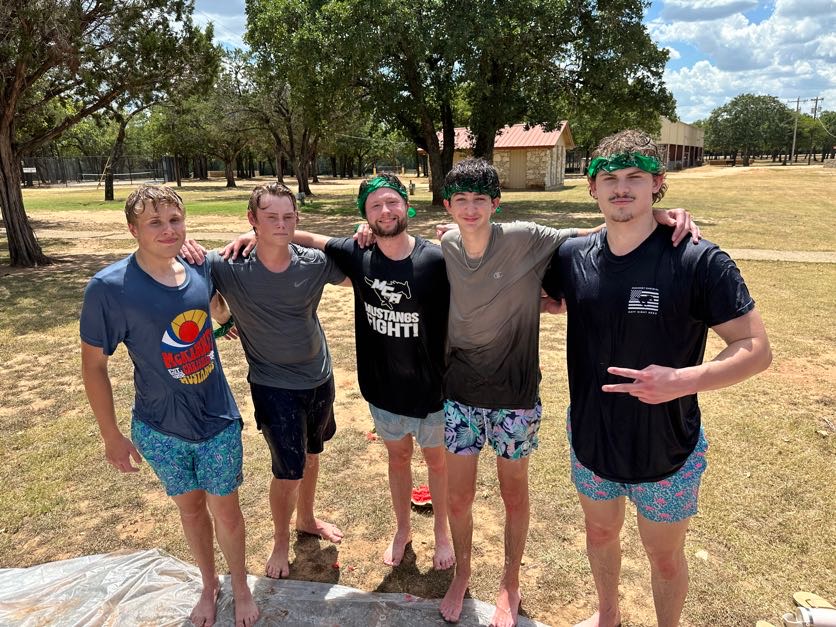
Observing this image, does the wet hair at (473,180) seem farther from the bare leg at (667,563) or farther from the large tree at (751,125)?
the large tree at (751,125)

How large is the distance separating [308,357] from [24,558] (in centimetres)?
218

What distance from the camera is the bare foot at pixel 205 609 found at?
9.00 feet

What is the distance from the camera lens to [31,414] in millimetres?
5207

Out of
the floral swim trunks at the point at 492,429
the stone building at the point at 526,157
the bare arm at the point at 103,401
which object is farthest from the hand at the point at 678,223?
the stone building at the point at 526,157

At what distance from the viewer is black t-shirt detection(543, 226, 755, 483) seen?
1.97 metres

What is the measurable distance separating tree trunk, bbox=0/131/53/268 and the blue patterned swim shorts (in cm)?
1231

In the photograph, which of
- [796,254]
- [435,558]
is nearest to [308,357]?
[435,558]

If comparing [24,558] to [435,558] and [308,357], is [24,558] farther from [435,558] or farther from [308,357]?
[435,558]

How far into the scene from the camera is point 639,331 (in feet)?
6.78

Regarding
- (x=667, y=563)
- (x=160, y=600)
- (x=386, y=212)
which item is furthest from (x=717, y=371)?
(x=160, y=600)

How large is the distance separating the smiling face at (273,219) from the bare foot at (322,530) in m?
1.81

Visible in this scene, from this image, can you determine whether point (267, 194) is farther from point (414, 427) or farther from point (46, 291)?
point (46, 291)

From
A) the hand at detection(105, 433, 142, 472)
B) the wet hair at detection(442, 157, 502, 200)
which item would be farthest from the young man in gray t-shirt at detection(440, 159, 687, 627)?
the hand at detection(105, 433, 142, 472)

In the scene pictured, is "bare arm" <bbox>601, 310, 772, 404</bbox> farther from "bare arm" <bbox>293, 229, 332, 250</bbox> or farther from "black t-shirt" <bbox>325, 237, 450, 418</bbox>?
"bare arm" <bbox>293, 229, 332, 250</bbox>
